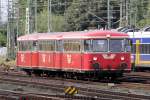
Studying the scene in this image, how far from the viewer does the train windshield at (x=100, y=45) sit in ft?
88.7

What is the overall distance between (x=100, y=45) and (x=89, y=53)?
77 cm

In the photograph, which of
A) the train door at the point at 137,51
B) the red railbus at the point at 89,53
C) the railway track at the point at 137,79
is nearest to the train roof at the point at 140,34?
the train door at the point at 137,51

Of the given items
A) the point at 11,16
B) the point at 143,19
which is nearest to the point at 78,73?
the point at 11,16

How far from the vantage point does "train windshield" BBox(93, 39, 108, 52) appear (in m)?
27.0

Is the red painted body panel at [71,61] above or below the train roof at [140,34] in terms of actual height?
below

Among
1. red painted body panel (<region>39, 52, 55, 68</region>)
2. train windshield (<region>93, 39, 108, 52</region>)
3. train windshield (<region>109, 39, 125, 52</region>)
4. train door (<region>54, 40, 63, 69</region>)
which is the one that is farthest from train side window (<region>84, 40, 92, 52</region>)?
red painted body panel (<region>39, 52, 55, 68</region>)

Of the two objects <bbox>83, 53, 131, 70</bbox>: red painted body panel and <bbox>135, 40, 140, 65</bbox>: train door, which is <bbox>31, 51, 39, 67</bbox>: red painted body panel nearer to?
<bbox>83, 53, 131, 70</bbox>: red painted body panel

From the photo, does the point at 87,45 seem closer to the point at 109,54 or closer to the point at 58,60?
the point at 109,54

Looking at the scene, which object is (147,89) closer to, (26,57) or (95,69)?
(95,69)

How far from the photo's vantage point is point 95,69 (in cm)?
2675

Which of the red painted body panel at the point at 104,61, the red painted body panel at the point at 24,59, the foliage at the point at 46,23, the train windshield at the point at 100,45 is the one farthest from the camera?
the foliage at the point at 46,23

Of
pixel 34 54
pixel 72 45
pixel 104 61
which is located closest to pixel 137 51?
pixel 34 54

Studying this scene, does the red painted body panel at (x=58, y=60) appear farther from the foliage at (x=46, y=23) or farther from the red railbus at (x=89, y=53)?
the foliage at (x=46, y=23)

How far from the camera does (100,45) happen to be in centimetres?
2727
